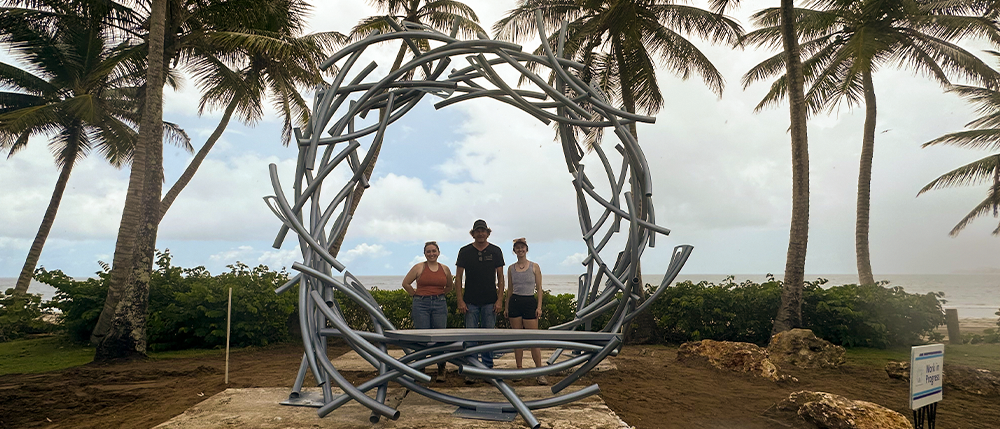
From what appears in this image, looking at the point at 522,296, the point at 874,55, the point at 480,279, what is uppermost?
the point at 874,55

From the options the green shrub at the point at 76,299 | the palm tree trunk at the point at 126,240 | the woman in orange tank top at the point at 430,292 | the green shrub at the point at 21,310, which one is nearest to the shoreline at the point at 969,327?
the woman in orange tank top at the point at 430,292

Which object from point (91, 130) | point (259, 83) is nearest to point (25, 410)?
point (259, 83)

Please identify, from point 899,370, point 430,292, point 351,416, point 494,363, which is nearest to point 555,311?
point 494,363

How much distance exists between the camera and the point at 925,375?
11.4 ft

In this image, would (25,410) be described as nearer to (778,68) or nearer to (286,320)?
(286,320)

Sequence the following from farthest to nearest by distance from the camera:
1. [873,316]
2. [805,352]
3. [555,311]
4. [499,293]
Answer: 1. [555,311]
2. [873,316]
3. [805,352]
4. [499,293]

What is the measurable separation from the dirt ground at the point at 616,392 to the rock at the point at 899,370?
0.32ft

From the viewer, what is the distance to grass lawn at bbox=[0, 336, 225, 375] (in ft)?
24.4

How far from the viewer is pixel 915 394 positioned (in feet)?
11.1

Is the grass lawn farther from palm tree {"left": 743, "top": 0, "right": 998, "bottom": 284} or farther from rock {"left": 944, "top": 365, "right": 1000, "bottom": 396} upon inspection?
palm tree {"left": 743, "top": 0, "right": 998, "bottom": 284}

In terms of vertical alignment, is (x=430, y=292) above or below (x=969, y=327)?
above

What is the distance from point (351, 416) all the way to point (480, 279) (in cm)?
193

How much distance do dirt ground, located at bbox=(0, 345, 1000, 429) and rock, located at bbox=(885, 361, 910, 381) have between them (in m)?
0.10

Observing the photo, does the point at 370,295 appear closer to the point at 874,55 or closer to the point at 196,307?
the point at 196,307
